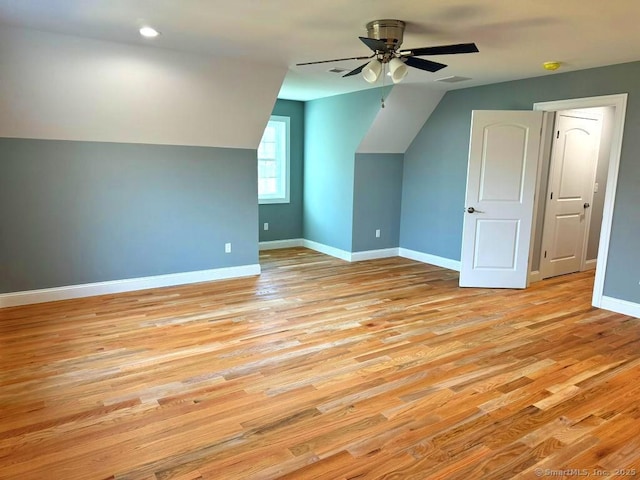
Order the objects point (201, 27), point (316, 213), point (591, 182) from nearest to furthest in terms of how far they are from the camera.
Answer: point (201, 27)
point (591, 182)
point (316, 213)

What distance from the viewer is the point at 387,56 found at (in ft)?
10.1

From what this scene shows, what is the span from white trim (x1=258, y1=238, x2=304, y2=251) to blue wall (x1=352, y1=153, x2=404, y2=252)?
1391mm

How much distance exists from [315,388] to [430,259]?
157 inches

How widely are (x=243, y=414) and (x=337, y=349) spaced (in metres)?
1.05

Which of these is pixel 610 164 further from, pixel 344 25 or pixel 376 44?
pixel 344 25

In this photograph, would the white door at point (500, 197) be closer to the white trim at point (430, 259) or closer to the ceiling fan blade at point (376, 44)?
the white trim at point (430, 259)

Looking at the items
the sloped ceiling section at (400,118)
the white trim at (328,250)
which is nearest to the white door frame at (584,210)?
the sloped ceiling section at (400,118)

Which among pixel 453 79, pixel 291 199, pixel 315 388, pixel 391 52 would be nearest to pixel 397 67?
pixel 391 52

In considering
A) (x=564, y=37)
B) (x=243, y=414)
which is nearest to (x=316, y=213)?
(x=564, y=37)

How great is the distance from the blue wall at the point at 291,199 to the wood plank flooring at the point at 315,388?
2647 mm

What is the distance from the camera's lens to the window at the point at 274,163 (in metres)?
7.01

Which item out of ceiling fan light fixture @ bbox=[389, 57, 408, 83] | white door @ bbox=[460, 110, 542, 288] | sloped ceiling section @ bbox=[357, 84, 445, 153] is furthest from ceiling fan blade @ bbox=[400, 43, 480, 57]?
sloped ceiling section @ bbox=[357, 84, 445, 153]

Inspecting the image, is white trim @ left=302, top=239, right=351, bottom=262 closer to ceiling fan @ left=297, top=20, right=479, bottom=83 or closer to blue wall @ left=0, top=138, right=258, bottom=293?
blue wall @ left=0, top=138, right=258, bottom=293

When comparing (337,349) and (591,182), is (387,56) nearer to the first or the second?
(337,349)
